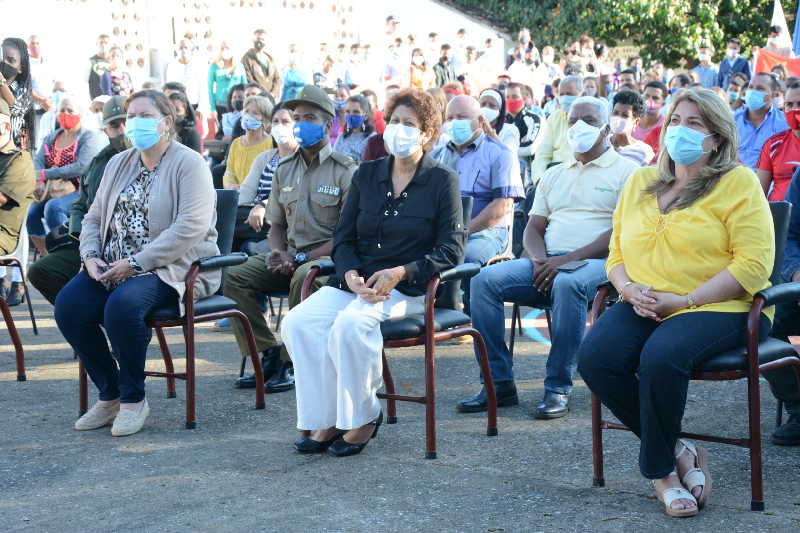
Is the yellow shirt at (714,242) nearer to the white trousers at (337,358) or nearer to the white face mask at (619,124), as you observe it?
the white trousers at (337,358)

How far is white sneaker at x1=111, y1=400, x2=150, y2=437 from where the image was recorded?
5434 mm

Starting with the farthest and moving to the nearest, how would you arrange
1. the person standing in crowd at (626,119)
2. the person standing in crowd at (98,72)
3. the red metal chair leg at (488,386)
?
the person standing in crowd at (98,72)
the person standing in crowd at (626,119)
the red metal chair leg at (488,386)

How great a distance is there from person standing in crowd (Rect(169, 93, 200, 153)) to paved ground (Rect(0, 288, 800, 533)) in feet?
11.5

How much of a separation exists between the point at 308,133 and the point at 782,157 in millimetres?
2746

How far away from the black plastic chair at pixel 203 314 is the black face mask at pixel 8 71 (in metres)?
6.06

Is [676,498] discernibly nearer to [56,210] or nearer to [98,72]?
[56,210]

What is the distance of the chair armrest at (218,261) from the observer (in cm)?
568

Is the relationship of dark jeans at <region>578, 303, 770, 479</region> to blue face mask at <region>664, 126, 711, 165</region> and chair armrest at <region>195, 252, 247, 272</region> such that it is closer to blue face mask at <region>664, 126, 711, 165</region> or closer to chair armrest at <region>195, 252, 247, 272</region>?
blue face mask at <region>664, 126, 711, 165</region>

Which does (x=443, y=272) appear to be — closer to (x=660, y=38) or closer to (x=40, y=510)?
(x=40, y=510)

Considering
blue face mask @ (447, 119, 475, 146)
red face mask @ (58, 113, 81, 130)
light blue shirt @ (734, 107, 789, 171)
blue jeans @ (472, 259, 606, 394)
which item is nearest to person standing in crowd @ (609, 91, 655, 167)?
blue face mask @ (447, 119, 475, 146)

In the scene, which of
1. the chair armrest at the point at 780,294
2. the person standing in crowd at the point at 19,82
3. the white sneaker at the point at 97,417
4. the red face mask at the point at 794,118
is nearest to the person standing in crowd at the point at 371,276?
the white sneaker at the point at 97,417

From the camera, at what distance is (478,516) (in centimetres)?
416

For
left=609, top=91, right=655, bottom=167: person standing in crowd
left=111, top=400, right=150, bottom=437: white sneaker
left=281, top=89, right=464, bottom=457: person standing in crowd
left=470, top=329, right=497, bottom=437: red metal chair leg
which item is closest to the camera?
left=281, top=89, right=464, bottom=457: person standing in crowd

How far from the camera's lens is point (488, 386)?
5312mm
